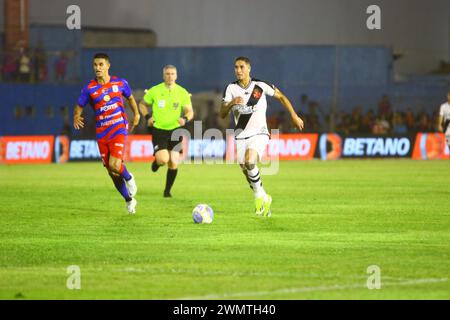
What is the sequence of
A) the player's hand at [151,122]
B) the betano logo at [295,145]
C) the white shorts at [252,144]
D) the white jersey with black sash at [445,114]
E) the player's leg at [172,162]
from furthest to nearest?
the betano logo at [295,145] < the white jersey with black sash at [445,114] < the player's leg at [172,162] < the player's hand at [151,122] < the white shorts at [252,144]

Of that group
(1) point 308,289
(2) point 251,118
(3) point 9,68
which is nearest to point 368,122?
(3) point 9,68

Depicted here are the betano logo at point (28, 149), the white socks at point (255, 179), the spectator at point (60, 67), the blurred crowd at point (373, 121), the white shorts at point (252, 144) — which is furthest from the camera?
the spectator at point (60, 67)

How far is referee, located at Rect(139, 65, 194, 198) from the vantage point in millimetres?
21031

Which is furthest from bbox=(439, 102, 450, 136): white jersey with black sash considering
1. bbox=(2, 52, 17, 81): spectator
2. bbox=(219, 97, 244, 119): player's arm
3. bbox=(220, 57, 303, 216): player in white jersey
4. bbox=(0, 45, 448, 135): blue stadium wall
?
bbox=(2, 52, 17, 81): spectator

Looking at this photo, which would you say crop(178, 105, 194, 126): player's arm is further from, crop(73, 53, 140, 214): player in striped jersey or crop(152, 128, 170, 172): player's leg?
crop(73, 53, 140, 214): player in striped jersey

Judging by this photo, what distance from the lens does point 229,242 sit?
44.1 ft

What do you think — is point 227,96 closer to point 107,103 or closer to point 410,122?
point 107,103

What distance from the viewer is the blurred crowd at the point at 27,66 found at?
42.5m

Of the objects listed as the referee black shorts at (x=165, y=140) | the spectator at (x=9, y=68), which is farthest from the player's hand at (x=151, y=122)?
the spectator at (x=9, y=68)

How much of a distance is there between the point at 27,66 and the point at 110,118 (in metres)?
26.3

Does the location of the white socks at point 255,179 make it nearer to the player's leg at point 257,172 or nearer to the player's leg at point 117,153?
the player's leg at point 257,172

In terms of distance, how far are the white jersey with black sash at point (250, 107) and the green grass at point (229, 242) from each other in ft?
4.48

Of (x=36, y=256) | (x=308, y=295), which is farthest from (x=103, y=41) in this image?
(x=308, y=295)
